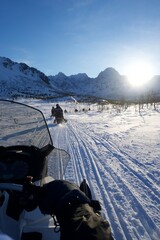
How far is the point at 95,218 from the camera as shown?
2004 mm

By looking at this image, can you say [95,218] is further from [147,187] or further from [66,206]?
[147,187]

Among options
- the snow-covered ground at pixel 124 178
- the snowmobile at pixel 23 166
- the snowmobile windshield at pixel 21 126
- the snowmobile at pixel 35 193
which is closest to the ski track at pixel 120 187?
the snow-covered ground at pixel 124 178

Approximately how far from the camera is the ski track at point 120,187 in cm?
358

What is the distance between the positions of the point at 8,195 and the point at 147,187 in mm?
3136

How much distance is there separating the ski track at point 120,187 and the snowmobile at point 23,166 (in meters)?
1.08

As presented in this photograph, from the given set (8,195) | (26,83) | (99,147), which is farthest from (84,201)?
(26,83)

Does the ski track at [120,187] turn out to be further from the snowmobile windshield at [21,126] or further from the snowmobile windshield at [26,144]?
the snowmobile windshield at [21,126]

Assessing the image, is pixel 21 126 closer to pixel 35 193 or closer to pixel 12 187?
pixel 12 187

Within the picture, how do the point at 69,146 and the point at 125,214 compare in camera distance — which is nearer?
the point at 125,214

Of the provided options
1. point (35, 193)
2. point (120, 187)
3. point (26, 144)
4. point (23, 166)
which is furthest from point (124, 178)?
point (35, 193)

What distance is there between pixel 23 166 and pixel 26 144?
53 cm

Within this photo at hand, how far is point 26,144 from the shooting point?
11.0 feet

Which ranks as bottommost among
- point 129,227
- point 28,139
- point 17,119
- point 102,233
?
point 129,227

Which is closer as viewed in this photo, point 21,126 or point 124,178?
point 21,126
